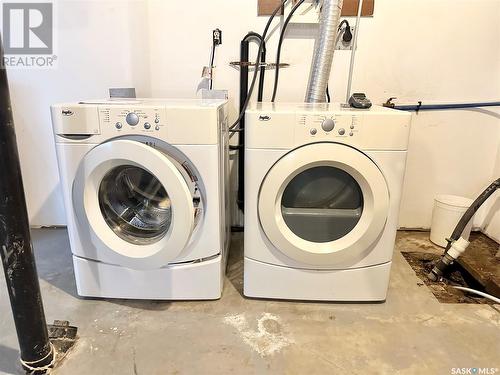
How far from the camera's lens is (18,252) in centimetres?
97

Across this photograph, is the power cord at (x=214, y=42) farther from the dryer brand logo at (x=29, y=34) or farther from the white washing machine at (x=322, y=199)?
the dryer brand logo at (x=29, y=34)

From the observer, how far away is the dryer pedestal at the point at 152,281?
1.38 metres

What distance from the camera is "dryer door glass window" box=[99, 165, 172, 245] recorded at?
1.33 metres

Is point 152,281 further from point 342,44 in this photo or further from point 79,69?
point 342,44

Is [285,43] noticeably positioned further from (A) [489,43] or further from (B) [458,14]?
(A) [489,43]

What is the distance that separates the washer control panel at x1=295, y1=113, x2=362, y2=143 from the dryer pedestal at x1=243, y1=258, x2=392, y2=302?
55 centimetres

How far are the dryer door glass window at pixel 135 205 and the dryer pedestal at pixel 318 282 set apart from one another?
0.40 metres

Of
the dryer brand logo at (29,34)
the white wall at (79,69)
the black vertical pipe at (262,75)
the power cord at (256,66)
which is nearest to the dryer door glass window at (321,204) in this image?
the power cord at (256,66)

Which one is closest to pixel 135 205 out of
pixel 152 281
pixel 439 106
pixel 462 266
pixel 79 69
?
pixel 152 281

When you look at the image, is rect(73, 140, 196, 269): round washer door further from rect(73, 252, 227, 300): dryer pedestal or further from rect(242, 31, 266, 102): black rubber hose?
rect(242, 31, 266, 102): black rubber hose

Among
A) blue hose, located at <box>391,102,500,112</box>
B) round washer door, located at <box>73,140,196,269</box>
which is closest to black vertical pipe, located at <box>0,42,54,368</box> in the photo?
round washer door, located at <box>73,140,196,269</box>

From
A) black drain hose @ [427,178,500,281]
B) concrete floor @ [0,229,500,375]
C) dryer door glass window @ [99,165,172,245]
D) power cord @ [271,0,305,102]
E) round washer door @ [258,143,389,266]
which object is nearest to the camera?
concrete floor @ [0,229,500,375]

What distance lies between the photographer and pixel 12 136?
902mm

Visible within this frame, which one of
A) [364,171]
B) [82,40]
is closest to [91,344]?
[364,171]
